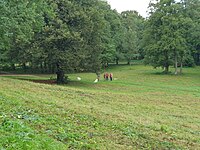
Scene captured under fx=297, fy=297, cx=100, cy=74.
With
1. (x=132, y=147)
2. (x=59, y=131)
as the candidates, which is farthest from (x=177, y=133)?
(x=59, y=131)

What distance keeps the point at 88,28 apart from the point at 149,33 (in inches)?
890

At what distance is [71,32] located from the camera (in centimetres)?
2750

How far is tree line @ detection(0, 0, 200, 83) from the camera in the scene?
2239 cm

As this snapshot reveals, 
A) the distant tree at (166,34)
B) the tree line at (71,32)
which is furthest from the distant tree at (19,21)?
the distant tree at (166,34)

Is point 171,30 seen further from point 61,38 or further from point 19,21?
point 19,21

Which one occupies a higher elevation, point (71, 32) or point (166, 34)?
point (166, 34)

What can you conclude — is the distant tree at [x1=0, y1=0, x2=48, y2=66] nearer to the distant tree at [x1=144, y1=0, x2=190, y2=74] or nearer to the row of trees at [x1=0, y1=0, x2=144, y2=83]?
the row of trees at [x1=0, y1=0, x2=144, y2=83]

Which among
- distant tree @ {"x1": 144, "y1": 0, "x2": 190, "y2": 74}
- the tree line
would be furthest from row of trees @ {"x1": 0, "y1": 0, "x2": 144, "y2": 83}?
distant tree @ {"x1": 144, "y1": 0, "x2": 190, "y2": 74}

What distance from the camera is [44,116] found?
9.21m

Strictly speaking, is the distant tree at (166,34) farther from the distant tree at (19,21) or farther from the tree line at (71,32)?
the distant tree at (19,21)

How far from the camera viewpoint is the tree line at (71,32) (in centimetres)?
2239

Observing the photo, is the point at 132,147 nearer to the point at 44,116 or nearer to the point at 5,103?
the point at 44,116

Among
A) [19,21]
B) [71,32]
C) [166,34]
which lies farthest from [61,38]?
[166,34]

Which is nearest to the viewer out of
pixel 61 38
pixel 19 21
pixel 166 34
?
pixel 19 21
